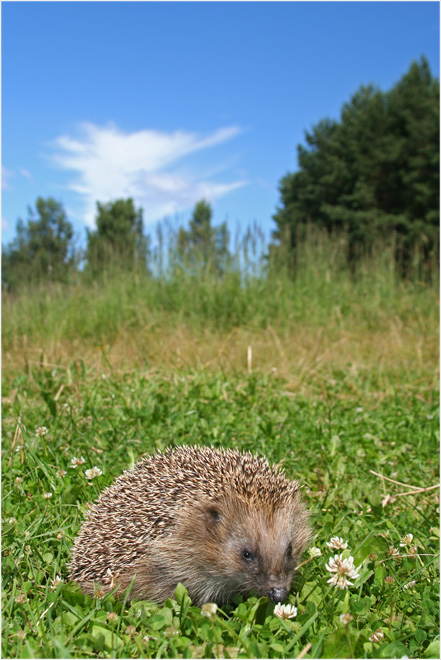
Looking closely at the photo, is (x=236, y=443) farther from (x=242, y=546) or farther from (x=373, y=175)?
(x=373, y=175)

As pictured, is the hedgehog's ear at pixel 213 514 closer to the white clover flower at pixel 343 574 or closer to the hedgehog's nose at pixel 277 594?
the hedgehog's nose at pixel 277 594

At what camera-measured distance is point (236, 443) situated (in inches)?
137

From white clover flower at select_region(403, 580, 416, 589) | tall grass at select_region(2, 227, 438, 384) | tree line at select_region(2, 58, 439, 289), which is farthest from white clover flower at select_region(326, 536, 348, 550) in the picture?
tree line at select_region(2, 58, 439, 289)

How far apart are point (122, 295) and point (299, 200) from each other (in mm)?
29507

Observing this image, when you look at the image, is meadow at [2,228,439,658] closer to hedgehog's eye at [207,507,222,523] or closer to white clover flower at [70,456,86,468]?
white clover flower at [70,456,86,468]

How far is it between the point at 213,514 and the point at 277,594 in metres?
0.44

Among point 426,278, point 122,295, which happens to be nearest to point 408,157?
point 426,278

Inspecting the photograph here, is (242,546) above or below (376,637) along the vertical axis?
above

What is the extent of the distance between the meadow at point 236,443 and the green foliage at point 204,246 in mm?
596

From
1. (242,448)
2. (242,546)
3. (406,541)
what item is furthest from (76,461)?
(406,541)

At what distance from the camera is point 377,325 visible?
8828 mm

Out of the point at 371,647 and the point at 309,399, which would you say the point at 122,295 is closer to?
the point at 309,399

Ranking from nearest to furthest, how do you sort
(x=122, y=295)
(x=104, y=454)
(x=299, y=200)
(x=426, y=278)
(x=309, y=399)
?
(x=104, y=454), (x=309, y=399), (x=122, y=295), (x=426, y=278), (x=299, y=200)

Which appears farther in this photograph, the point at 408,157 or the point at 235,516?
the point at 408,157
